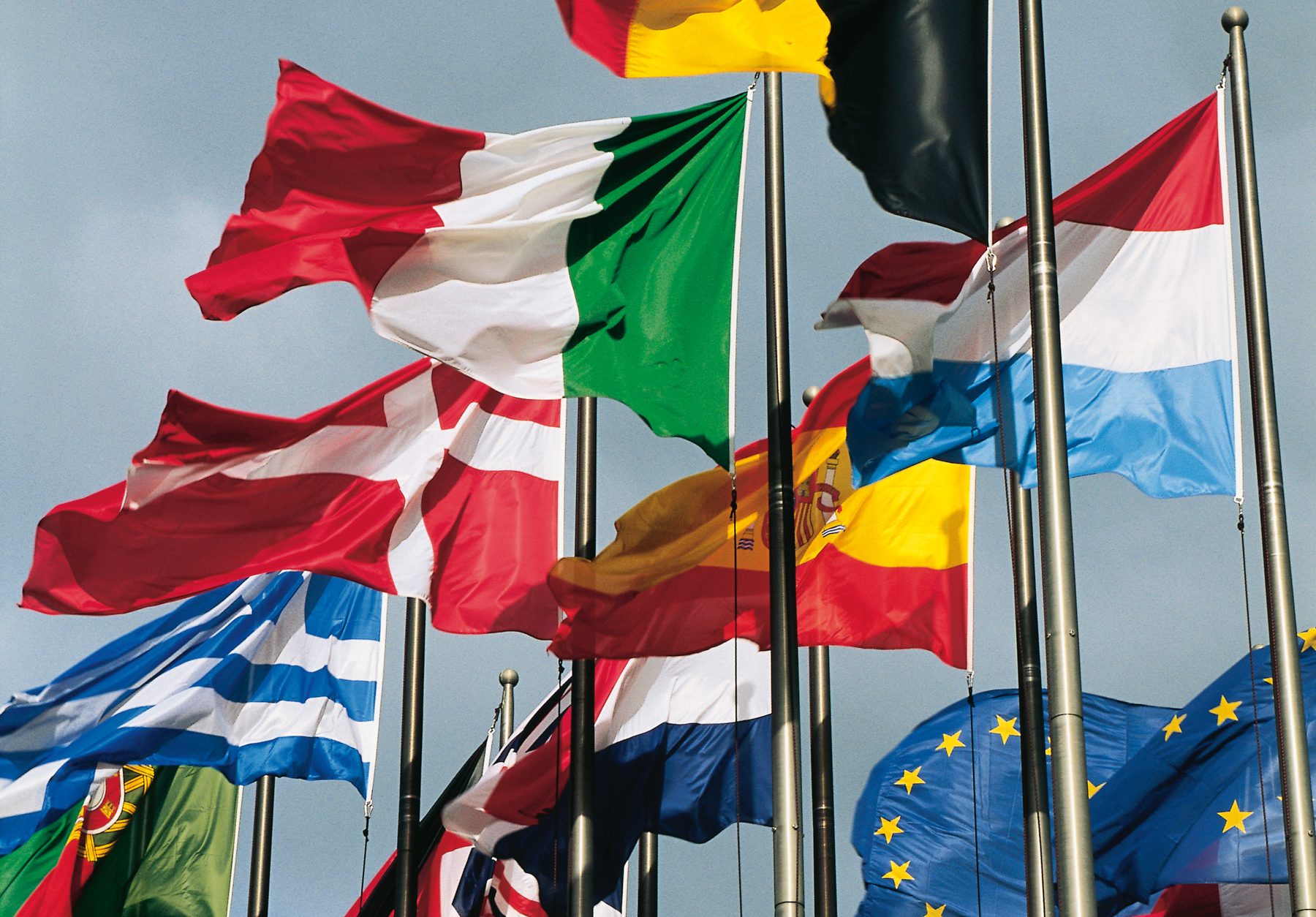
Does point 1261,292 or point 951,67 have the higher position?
point 951,67

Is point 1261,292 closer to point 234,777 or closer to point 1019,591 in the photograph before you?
point 1019,591

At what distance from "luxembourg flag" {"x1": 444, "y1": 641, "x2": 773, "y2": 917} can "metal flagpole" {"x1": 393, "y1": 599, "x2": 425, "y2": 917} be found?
767 mm

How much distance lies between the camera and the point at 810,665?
733 inches

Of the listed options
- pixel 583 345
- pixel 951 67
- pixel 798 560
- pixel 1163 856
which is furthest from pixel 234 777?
pixel 951 67

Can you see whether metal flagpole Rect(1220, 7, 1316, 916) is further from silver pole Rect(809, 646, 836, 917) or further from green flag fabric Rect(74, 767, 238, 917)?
green flag fabric Rect(74, 767, 238, 917)

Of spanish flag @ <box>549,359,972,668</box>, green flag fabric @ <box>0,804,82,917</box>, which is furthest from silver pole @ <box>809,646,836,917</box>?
green flag fabric @ <box>0,804,82,917</box>

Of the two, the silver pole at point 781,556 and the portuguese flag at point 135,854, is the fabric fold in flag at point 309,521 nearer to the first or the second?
the silver pole at point 781,556

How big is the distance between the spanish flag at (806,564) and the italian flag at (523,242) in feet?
9.11

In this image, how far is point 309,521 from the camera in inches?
686

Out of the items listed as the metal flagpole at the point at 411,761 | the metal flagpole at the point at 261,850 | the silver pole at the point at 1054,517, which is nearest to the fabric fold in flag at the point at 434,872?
the metal flagpole at the point at 261,850

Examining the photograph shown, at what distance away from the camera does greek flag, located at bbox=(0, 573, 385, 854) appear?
20.8 meters

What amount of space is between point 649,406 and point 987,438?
2763 millimetres

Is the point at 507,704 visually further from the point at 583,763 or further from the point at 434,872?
the point at 583,763

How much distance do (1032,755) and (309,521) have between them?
25.3ft
